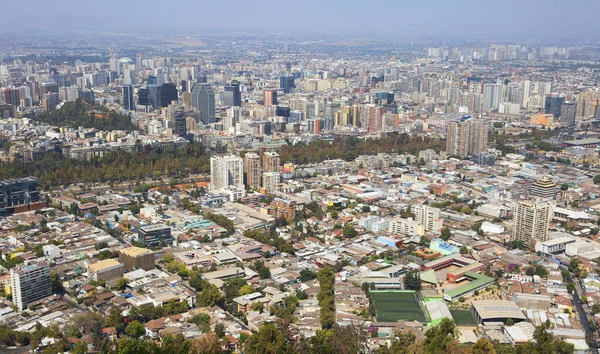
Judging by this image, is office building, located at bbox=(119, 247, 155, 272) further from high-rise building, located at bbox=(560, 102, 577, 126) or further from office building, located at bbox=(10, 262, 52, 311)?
high-rise building, located at bbox=(560, 102, 577, 126)

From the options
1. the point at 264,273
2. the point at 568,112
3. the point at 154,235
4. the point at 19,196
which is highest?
the point at 568,112

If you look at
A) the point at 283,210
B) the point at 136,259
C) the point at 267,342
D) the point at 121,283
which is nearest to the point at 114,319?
the point at 121,283

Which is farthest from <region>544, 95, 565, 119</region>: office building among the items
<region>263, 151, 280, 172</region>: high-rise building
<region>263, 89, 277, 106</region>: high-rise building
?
<region>263, 151, 280, 172</region>: high-rise building

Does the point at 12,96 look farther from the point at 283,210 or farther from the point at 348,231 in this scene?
the point at 348,231

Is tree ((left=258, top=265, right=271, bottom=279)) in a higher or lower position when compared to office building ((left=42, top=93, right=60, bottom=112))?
lower

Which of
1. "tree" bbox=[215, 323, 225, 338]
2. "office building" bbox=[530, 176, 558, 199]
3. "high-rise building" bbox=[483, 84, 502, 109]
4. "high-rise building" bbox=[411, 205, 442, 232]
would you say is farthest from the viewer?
"high-rise building" bbox=[483, 84, 502, 109]

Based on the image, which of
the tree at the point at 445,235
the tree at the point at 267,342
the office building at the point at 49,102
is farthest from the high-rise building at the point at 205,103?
the tree at the point at 267,342
